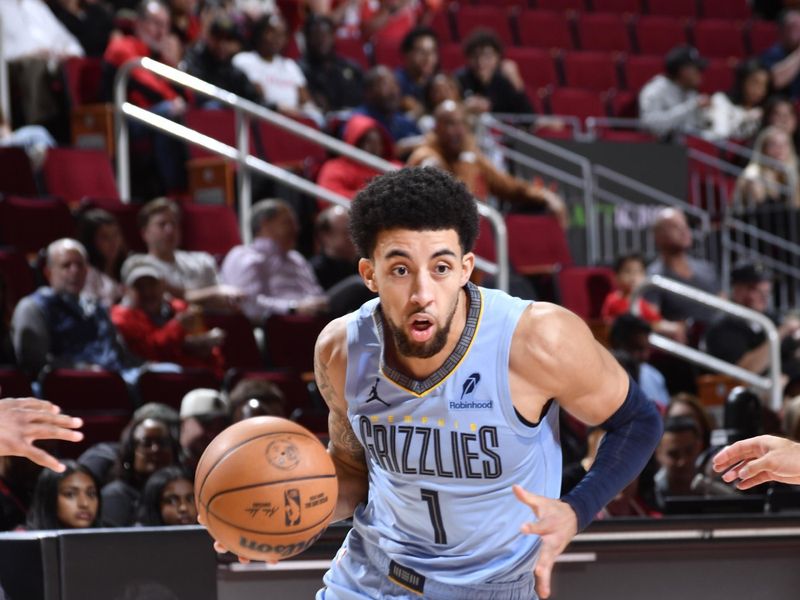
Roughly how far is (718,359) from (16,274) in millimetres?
4325

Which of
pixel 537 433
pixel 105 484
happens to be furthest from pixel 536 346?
pixel 105 484

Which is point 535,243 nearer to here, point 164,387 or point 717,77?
point 164,387

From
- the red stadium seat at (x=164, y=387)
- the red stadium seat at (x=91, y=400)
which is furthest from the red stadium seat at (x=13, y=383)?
the red stadium seat at (x=164, y=387)

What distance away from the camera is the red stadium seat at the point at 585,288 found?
9.30m

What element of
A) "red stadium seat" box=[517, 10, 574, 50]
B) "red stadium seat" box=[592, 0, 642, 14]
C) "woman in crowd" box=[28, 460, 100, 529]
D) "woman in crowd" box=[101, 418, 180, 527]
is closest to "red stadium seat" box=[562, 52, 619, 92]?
"red stadium seat" box=[517, 10, 574, 50]

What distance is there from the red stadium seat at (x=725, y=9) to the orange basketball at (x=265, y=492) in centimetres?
1370

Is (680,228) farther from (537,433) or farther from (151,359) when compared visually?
(537,433)

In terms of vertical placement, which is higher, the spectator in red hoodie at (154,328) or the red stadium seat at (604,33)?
the red stadium seat at (604,33)

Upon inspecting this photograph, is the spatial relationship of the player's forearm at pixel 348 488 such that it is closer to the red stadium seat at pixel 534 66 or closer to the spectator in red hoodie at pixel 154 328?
the spectator in red hoodie at pixel 154 328

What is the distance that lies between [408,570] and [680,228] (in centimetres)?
645

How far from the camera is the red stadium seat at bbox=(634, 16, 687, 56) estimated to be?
48.6ft

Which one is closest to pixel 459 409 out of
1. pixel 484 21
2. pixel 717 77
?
pixel 484 21

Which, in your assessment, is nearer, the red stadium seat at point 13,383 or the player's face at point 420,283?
the player's face at point 420,283

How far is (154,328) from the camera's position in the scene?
7.43m
